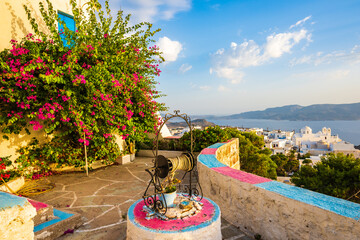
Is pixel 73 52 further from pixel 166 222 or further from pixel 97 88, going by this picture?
pixel 166 222

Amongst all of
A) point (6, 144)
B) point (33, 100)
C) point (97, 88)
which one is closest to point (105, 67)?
point (97, 88)

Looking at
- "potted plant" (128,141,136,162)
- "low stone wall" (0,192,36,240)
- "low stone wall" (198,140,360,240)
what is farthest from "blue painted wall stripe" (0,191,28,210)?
"potted plant" (128,141,136,162)

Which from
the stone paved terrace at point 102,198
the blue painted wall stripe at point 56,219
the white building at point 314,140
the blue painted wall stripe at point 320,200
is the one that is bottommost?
Answer: the white building at point 314,140

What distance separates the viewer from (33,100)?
6.12m

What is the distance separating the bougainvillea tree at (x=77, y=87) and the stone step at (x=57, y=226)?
301 centimetres

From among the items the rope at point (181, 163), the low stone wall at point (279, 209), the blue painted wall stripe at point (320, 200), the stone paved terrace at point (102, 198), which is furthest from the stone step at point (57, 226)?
the blue painted wall stripe at point (320, 200)

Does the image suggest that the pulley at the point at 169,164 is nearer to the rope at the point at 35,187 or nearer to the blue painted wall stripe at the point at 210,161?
the blue painted wall stripe at the point at 210,161

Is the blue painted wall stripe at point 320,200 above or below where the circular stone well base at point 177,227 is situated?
above

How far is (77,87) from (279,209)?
6091mm

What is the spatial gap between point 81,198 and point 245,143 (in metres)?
13.9

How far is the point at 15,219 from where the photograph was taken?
2.22 metres

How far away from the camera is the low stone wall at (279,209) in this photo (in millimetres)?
2217

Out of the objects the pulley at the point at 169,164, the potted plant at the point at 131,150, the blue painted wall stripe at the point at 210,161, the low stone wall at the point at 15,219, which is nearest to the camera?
the low stone wall at the point at 15,219

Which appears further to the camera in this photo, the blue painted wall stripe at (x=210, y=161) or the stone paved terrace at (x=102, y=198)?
the blue painted wall stripe at (x=210, y=161)
